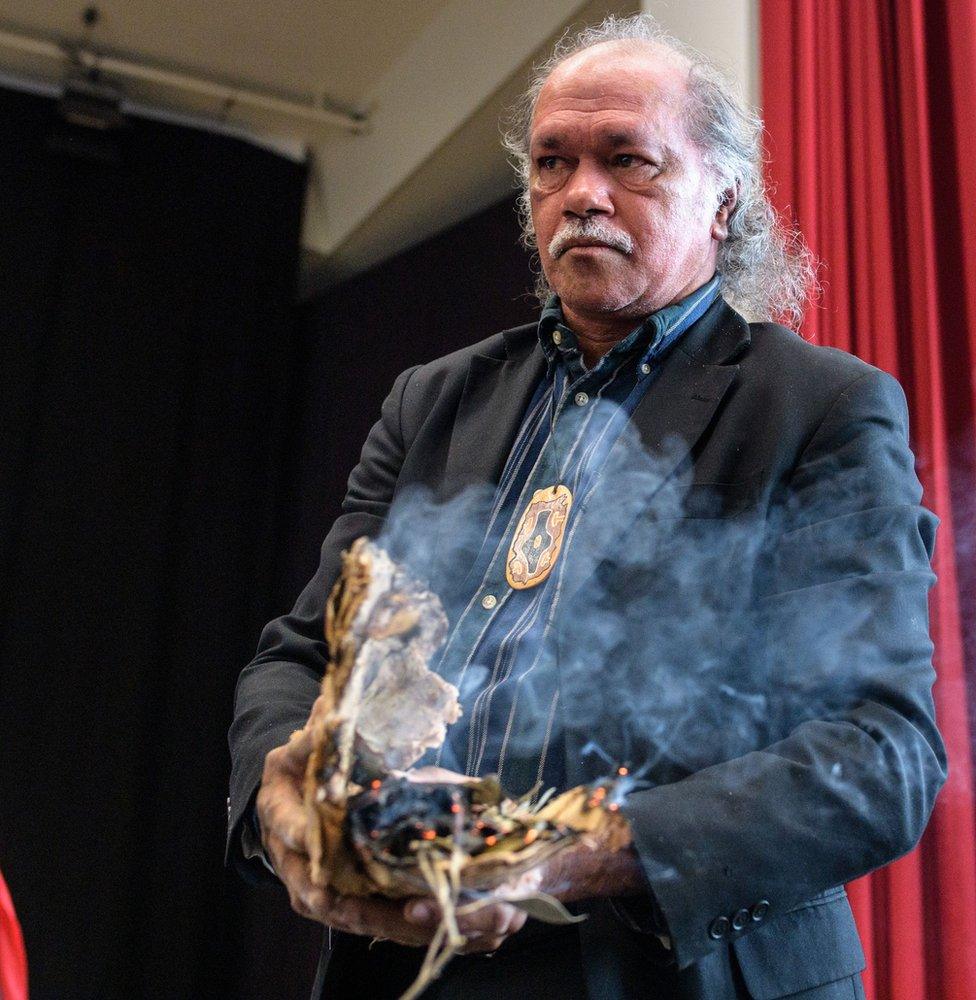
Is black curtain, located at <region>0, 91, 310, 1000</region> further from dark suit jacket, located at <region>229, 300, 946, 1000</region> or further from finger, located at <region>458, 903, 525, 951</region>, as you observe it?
finger, located at <region>458, 903, 525, 951</region>

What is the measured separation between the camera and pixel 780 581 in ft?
3.76

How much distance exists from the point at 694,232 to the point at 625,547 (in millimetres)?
506

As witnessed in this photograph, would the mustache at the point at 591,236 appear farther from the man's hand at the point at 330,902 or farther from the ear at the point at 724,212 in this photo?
the man's hand at the point at 330,902

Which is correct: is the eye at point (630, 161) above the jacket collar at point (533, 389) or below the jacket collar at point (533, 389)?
above

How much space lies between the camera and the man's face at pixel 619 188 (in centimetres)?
145

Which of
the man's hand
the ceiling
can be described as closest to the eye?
the man's hand

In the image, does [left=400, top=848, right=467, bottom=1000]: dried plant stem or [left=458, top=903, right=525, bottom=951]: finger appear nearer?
[left=400, top=848, right=467, bottom=1000]: dried plant stem

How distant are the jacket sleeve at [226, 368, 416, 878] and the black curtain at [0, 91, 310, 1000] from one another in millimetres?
3060

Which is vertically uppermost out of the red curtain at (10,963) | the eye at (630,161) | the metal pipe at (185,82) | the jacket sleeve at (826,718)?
the metal pipe at (185,82)

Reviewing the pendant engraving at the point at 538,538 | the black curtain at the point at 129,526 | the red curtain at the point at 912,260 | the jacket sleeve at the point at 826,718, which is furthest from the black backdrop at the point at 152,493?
the jacket sleeve at the point at 826,718

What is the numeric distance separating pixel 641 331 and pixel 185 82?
143 inches

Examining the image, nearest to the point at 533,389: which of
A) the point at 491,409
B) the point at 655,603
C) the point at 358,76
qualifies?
the point at 491,409

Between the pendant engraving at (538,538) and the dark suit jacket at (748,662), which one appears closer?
the dark suit jacket at (748,662)

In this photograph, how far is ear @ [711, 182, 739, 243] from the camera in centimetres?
159
